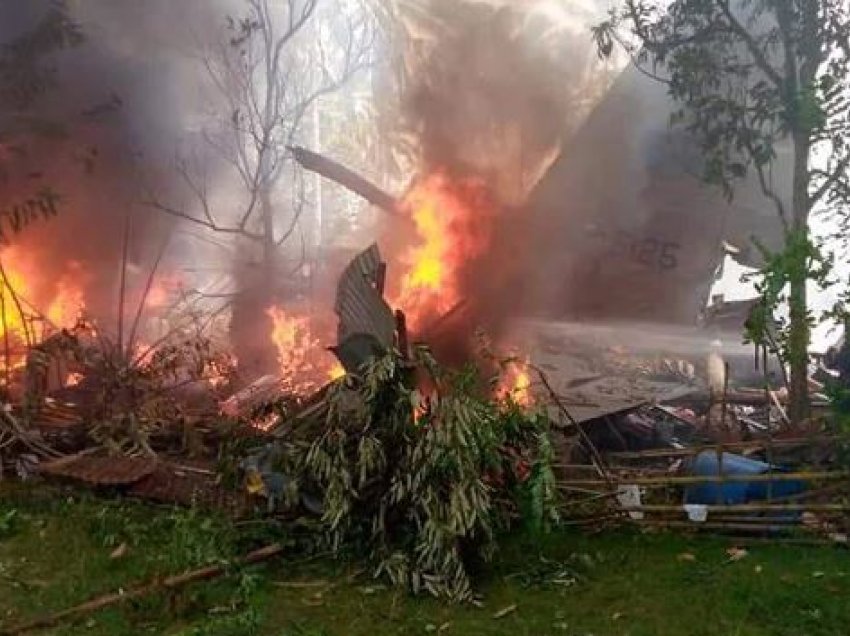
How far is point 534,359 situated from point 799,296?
16.1 ft

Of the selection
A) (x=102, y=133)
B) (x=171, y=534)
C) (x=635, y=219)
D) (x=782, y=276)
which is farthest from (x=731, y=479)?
(x=102, y=133)

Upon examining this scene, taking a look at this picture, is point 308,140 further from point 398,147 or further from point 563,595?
point 563,595

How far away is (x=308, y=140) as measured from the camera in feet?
63.6

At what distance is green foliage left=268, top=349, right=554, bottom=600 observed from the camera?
18.3 ft

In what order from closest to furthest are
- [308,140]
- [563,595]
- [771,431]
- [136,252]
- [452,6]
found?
[563,595] < [771,431] < [136,252] < [452,6] < [308,140]

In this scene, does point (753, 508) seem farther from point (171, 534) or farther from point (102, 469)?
point (102, 469)

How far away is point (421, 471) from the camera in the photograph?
5.64 m

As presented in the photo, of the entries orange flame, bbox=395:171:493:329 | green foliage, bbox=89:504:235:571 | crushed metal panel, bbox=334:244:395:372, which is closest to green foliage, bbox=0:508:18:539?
green foliage, bbox=89:504:235:571

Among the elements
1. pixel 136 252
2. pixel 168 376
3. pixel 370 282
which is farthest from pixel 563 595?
pixel 136 252

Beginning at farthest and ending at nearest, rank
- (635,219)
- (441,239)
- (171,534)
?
(635,219), (441,239), (171,534)

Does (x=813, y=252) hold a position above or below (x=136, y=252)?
below

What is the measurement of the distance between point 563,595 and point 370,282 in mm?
2739

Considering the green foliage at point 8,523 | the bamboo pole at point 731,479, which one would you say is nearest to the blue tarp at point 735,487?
the bamboo pole at point 731,479

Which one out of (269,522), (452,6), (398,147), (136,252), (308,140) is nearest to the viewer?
(269,522)
